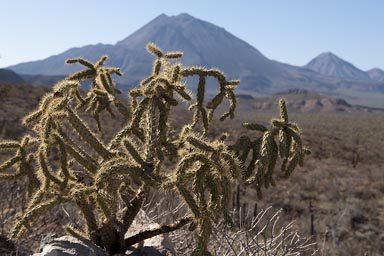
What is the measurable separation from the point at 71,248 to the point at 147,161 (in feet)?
1.94

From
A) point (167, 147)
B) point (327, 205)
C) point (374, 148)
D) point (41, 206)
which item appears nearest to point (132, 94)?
point (167, 147)

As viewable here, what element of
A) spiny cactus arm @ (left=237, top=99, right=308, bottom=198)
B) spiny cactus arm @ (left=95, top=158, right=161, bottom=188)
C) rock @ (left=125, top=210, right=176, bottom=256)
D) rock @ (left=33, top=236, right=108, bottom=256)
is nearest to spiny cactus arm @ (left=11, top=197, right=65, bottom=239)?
rock @ (left=33, top=236, right=108, bottom=256)

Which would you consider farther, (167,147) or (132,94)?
(132,94)

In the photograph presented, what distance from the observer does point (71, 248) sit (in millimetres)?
2527

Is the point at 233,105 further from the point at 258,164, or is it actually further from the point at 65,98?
the point at 65,98

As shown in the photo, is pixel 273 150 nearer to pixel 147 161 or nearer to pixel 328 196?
pixel 147 161

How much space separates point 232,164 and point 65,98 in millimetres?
988

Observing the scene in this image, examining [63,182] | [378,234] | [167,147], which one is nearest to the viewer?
[63,182]

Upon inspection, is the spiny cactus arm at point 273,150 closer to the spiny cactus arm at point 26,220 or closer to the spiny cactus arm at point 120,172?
the spiny cactus arm at point 120,172

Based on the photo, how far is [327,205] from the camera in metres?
15.6

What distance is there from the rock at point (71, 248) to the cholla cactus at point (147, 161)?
0.30 feet

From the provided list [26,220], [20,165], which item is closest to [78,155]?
[20,165]

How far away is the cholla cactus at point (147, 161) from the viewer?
7.56 ft

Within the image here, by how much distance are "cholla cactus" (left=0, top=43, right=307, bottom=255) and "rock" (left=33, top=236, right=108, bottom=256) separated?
9 cm
